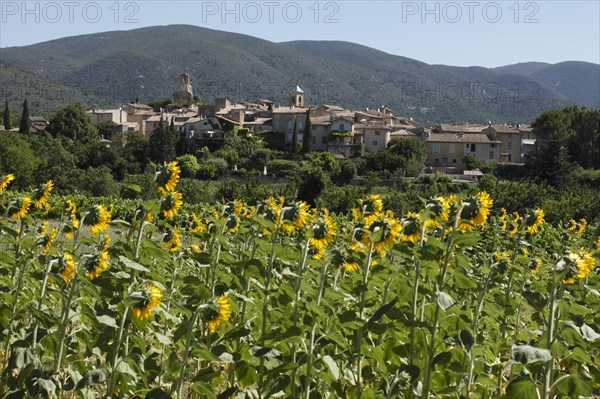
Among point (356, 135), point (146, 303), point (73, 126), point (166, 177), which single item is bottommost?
point (146, 303)

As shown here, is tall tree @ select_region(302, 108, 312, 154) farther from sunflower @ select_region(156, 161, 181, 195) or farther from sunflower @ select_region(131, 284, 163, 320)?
sunflower @ select_region(131, 284, 163, 320)

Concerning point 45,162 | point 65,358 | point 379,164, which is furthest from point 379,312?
point 379,164

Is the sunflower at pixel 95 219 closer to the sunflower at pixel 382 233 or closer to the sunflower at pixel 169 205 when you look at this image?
the sunflower at pixel 169 205

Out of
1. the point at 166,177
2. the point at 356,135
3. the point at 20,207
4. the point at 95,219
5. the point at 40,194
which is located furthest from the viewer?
the point at 356,135

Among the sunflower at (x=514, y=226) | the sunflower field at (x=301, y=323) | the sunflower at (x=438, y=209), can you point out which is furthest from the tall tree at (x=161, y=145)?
the sunflower at (x=438, y=209)

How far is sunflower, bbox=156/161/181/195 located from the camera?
3.96 meters

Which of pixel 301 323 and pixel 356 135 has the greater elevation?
pixel 356 135

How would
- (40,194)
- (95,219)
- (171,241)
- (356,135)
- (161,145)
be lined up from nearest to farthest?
(95,219), (40,194), (171,241), (161,145), (356,135)

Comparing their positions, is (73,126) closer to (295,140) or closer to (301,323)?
(295,140)

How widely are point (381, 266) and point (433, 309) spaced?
1.40 feet

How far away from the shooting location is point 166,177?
3998 millimetres

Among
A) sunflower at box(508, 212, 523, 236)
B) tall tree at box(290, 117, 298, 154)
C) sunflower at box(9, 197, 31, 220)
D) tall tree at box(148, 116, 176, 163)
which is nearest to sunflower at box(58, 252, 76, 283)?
sunflower at box(9, 197, 31, 220)

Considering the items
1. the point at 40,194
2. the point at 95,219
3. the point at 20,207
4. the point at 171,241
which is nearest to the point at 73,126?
the point at 171,241

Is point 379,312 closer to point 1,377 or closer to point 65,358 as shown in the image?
point 65,358
